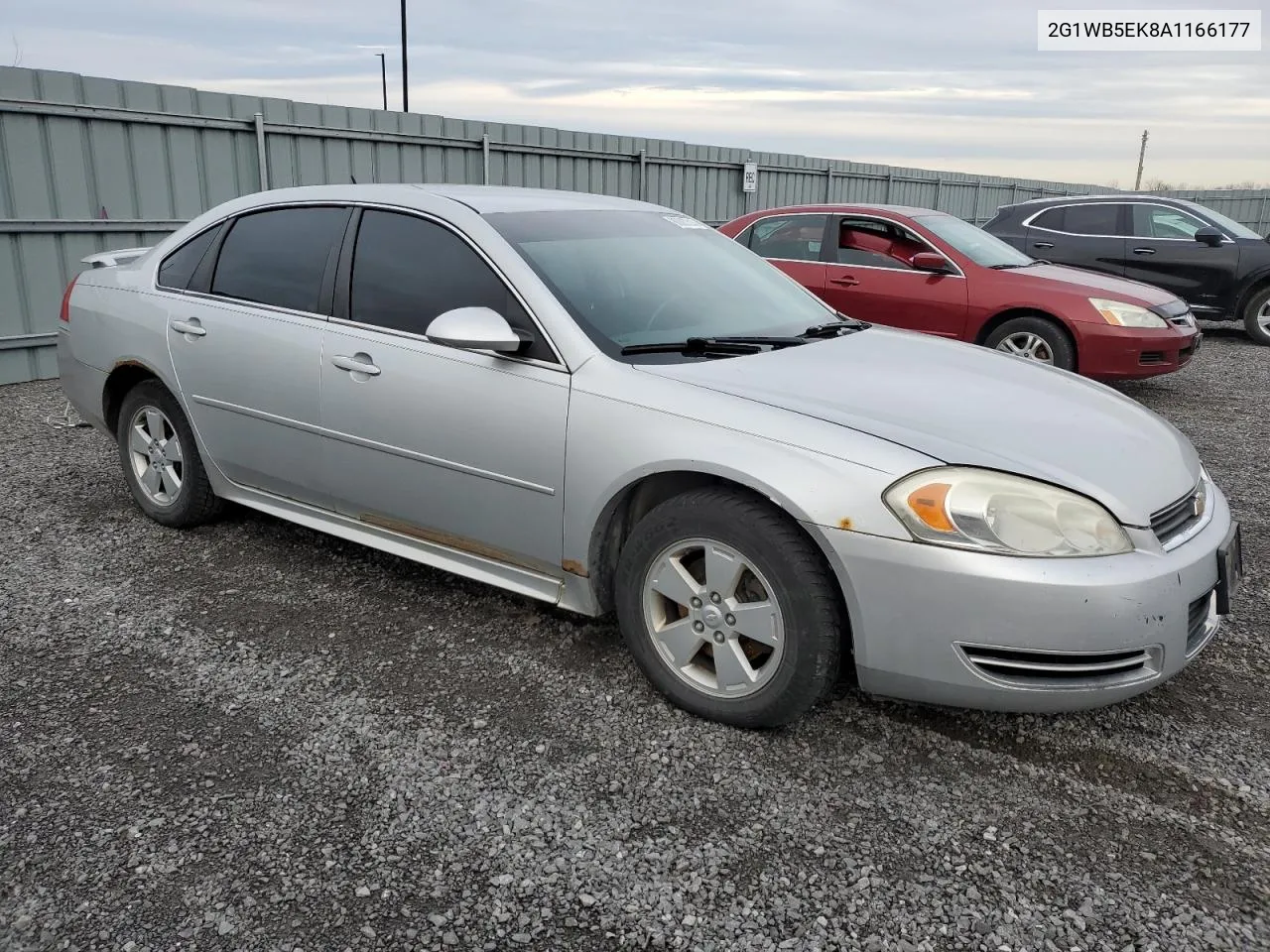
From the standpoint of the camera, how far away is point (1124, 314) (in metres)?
7.66

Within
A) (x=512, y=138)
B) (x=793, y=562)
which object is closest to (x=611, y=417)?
(x=793, y=562)

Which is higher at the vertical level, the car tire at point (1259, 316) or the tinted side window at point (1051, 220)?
the tinted side window at point (1051, 220)

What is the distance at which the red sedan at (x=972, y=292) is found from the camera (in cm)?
762

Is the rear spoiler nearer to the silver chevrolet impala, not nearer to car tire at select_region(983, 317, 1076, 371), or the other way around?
the silver chevrolet impala

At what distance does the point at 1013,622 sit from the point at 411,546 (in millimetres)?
2119

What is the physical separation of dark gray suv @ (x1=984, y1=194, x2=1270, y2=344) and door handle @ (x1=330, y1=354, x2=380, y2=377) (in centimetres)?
932

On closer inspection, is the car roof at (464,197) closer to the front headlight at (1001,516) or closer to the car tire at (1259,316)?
the front headlight at (1001,516)

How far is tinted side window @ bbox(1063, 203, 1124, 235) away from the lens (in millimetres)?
11266

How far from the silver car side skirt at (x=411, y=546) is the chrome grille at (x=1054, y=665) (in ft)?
4.39

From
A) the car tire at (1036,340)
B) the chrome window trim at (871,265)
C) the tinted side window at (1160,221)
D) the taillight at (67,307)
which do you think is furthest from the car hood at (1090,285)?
the taillight at (67,307)

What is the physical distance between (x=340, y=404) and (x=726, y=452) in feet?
5.29

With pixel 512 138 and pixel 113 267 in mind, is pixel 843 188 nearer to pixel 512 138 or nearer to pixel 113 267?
pixel 512 138

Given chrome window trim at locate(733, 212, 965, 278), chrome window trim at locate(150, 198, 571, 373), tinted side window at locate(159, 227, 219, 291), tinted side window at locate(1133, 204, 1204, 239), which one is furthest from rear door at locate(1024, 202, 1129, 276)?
tinted side window at locate(159, 227, 219, 291)

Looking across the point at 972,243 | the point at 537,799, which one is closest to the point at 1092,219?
the point at 972,243
